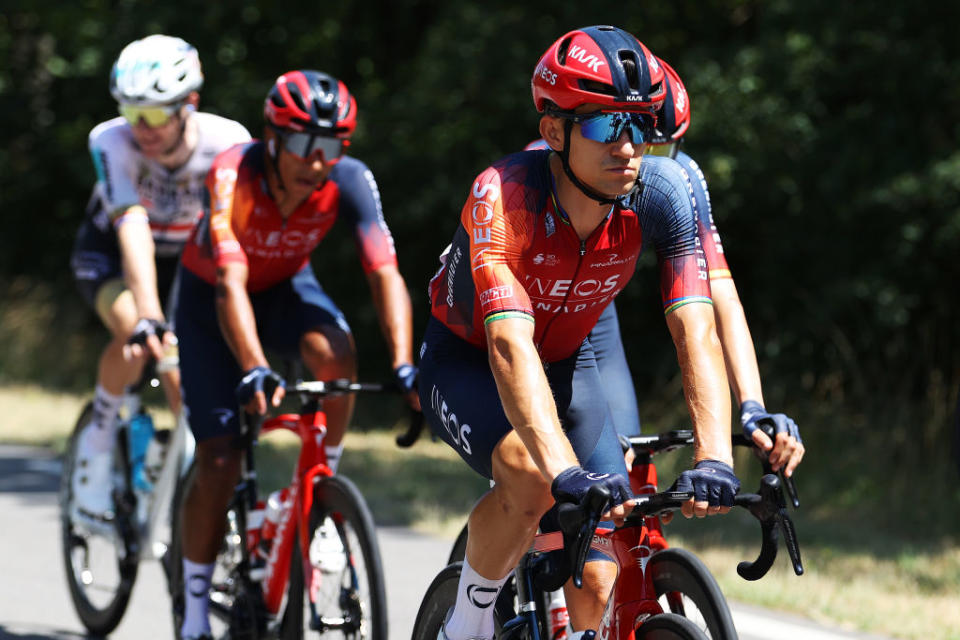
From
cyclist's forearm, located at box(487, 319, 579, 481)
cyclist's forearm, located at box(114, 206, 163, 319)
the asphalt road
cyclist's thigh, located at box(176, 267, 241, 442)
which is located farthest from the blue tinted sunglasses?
the asphalt road

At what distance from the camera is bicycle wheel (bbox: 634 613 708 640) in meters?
2.99

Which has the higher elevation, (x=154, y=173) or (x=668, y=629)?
(x=154, y=173)

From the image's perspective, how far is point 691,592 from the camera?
3.15 m

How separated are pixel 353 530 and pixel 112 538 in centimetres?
206

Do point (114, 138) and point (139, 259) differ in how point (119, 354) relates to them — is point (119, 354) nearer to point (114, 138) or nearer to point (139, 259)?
point (139, 259)

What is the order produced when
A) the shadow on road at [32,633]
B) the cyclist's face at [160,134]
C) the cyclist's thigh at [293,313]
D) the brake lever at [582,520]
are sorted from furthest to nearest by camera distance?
the cyclist's face at [160,134]
the shadow on road at [32,633]
the cyclist's thigh at [293,313]
the brake lever at [582,520]

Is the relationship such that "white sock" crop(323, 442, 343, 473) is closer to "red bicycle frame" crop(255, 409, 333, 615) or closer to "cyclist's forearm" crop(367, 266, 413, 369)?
"red bicycle frame" crop(255, 409, 333, 615)

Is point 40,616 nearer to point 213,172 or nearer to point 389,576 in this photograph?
point 389,576

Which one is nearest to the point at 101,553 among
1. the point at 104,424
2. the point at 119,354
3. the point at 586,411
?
A: the point at 104,424

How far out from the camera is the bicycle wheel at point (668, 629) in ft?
9.82

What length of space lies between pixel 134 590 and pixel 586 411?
140 inches

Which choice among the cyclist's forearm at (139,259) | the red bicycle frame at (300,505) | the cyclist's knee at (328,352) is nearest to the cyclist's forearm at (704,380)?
the red bicycle frame at (300,505)

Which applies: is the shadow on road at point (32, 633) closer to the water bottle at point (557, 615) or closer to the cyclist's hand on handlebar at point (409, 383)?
the cyclist's hand on handlebar at point (409, 383)

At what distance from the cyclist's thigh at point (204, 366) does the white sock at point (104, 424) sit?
1163 millimetres
